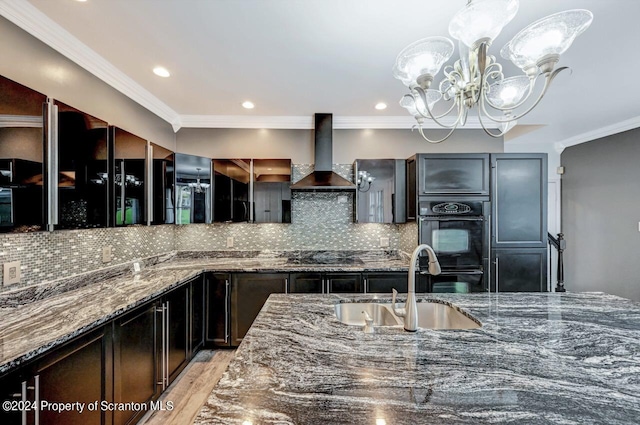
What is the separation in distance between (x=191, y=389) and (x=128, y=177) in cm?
182

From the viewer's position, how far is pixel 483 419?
2.39 ft

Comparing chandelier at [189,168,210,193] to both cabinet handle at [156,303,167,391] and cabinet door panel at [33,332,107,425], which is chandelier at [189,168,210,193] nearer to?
cabinet handle at [156,303,167,391]

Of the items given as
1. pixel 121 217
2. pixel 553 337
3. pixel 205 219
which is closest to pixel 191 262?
pixel 205 219

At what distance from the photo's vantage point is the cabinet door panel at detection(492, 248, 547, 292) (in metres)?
2.94

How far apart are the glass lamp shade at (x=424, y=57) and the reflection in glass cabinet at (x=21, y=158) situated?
1.93 m

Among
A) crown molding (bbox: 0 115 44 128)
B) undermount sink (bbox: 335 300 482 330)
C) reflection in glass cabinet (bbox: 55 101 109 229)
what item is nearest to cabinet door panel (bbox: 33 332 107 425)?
reflection in glass cabinet (bbox: 55 101 109 229)

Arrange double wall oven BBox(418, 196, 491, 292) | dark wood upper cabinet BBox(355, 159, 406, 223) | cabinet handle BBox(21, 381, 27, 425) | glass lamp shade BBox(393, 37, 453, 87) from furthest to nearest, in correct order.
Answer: dark wood upper cabinet BBox(355, 159, 406, 223) < double wall oven BBox(418, 196, 491, 292) < glass lamp shade BBox(393, 37, 453, 87) < cabinet handle BBox(21, 381, 27, 425)

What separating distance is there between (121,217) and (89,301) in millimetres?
585

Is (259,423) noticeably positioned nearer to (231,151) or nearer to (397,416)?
(397,416)

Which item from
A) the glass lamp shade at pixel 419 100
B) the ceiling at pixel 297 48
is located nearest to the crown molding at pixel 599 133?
the ceiling at pixel 297 48

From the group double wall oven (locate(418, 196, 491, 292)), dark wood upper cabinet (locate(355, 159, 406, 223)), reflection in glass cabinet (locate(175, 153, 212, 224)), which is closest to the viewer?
reflection in glass cabinet (locate(175, 153, 212, 224))

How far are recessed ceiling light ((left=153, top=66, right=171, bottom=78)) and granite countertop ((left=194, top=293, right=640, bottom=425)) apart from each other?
91.2 inches

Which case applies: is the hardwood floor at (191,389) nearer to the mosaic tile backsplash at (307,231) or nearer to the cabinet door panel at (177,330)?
the cabinet door panel at (177,330)

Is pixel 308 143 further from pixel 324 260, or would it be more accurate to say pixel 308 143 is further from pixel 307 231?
pixel 324 260
